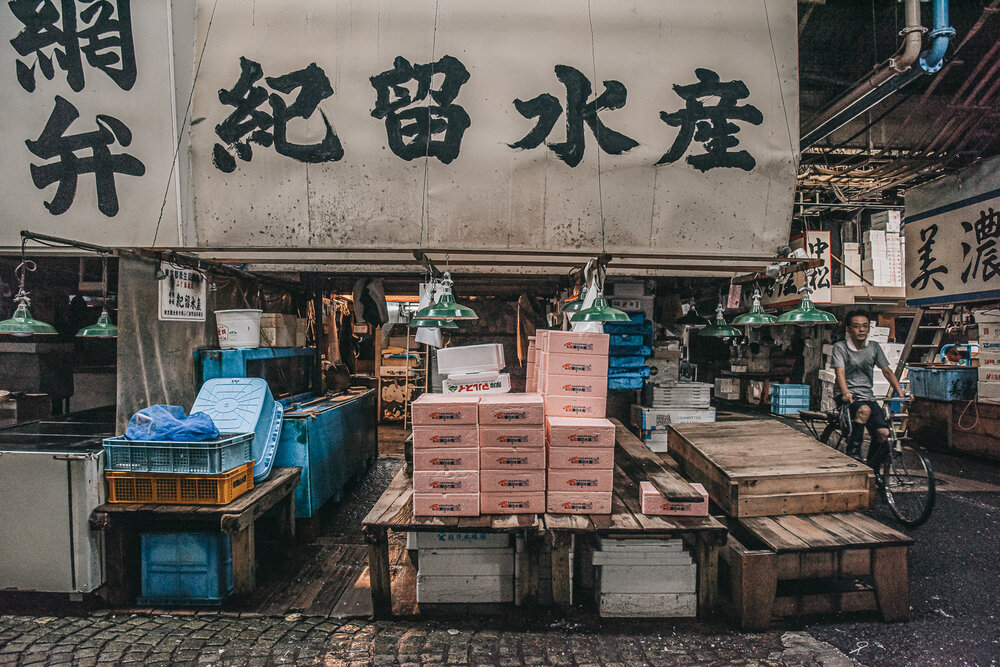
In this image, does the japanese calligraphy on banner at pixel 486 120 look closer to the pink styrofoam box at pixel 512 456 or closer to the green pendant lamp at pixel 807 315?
the green pendant lamp at pixel 807 315

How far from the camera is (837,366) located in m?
6.84

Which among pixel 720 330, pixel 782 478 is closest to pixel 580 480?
pixel 782 478

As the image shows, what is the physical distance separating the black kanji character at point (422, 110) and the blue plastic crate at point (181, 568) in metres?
4.83

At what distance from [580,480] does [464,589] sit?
1539 millimetres

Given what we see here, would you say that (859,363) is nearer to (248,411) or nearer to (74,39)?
(248,411)

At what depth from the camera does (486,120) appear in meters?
5.55

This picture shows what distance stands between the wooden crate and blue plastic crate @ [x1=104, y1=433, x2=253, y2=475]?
513 cm

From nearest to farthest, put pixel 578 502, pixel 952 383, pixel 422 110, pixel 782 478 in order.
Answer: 1. pixel 578 502
2. pixel 782 478
3. pixel 422 110
4. pixel 952 383

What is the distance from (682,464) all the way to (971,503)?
5.45 metres

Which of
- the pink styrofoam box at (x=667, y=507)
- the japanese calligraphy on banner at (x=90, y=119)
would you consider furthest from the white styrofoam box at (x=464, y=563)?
the japanese calligraphy on banner at (x=90, y=119)

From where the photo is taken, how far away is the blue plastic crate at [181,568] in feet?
14.6

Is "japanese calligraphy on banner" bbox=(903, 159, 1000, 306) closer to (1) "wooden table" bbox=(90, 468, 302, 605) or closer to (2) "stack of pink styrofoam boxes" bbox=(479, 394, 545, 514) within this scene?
(2) "stack of pink styrofoam boxes" bbox=(479, 394, 545, 514)

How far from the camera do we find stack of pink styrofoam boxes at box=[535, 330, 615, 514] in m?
4.21

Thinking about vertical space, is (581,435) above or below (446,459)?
above
